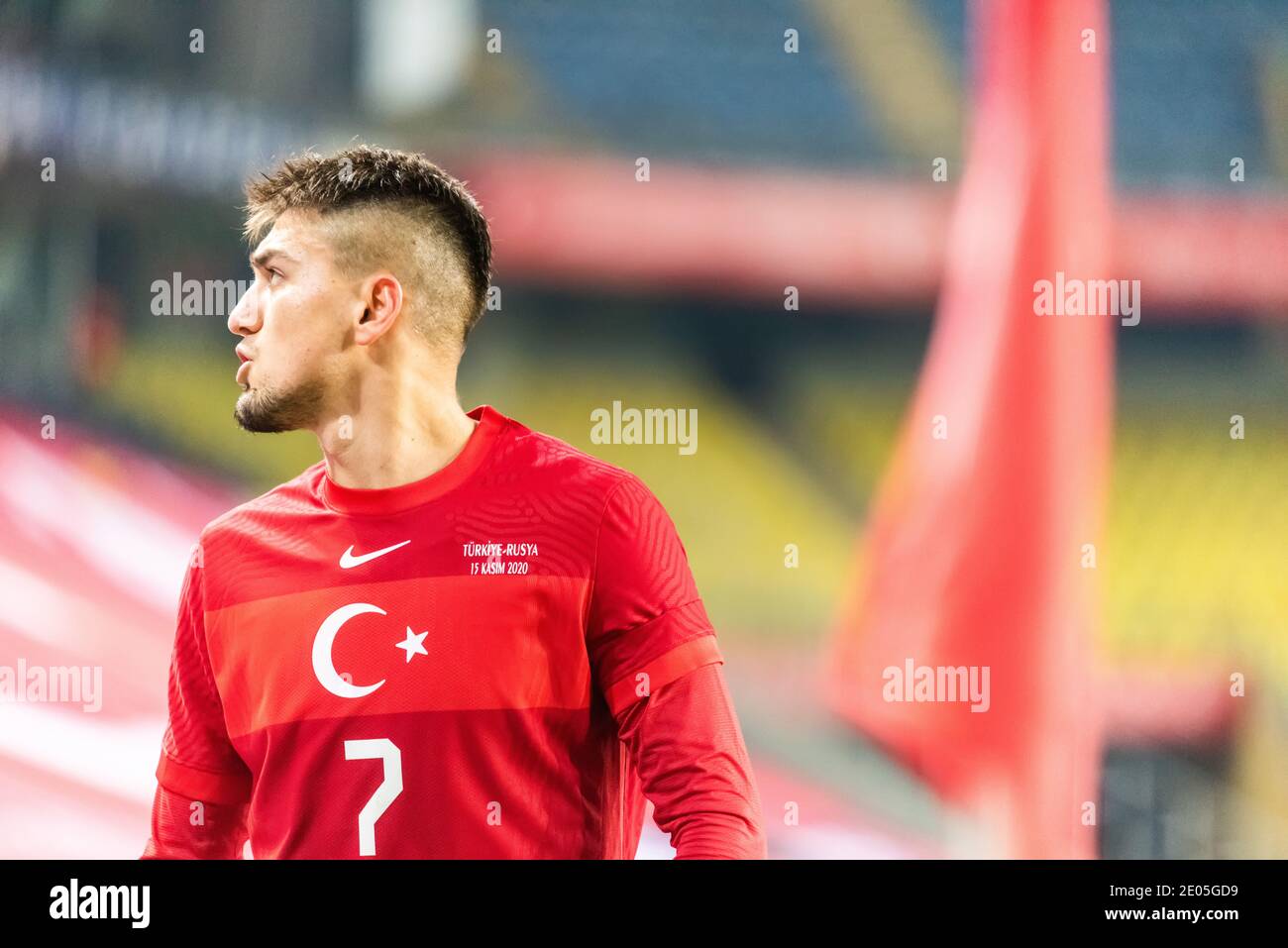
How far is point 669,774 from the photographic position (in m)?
1.80

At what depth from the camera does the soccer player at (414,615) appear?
6.15ft

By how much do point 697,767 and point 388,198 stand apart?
1025 millimetres

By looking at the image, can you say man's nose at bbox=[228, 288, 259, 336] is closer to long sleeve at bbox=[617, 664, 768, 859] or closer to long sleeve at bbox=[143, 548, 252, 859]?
long sleeve at bbox=[143, 548, 252, 859]

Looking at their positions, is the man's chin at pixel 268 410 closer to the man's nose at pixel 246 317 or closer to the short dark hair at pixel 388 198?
the man's nose at pixel 246 317

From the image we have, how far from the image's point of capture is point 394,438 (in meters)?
2.03

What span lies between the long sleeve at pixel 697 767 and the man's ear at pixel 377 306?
2.41ft

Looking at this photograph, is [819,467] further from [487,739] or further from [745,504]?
[487,739]

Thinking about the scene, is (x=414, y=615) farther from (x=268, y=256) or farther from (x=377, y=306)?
(x=268, y=256)

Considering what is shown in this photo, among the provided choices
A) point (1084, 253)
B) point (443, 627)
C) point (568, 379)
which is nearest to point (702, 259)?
point (568, 379)

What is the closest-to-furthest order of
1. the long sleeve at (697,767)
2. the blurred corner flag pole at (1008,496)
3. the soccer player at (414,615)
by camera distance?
the long sleeve at (697,767) < the soccer player at (414,615) < the blurred corner flag pole at (1008,496)

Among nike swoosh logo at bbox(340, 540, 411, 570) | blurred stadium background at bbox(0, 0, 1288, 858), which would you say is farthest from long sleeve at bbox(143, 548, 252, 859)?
blurred stadium background at bbox(0, 0, 1288, 858)

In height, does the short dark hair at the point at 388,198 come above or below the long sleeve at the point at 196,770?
above

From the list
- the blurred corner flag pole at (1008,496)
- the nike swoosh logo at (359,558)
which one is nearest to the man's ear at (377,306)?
the nike swoosh logo at (359,558)
